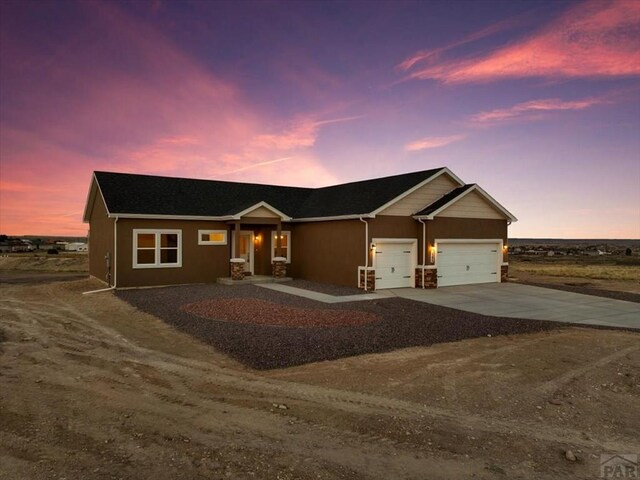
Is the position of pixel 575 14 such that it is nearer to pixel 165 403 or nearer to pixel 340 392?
pixel 340 392

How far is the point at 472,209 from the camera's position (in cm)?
1947

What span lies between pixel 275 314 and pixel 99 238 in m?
14.0

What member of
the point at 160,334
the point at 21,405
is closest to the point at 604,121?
the point at 160,334

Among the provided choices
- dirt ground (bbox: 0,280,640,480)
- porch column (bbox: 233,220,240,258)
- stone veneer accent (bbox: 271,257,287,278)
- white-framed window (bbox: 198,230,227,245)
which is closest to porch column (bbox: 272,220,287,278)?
stone veneer accent (bbox: 271,257,287,278)

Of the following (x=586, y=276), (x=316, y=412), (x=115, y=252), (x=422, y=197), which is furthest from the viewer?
(x=586, y=276)

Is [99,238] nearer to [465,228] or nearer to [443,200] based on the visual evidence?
[443,200]

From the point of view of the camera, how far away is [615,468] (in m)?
4.06

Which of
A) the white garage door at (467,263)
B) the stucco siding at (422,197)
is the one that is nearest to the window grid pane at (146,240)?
the stucco siding at (422,197)

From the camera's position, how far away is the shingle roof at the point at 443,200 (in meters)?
18.2

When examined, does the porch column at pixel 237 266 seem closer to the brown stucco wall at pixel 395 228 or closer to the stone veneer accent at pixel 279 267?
the stone veneer accent at pixel 279 267

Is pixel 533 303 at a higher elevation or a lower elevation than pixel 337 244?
lower

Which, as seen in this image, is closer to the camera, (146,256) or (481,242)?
(146,256)

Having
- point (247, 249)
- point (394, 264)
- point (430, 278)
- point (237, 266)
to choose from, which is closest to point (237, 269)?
point (237, 266)

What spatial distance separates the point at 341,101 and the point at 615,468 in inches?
818
